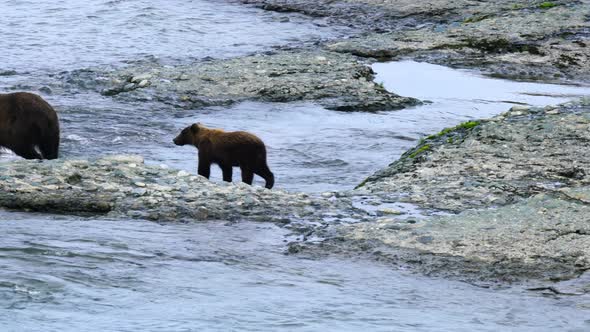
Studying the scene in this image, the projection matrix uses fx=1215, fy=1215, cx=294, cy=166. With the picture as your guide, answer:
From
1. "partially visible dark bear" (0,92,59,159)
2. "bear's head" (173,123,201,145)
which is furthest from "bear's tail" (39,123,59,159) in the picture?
"bear's head" (173,123,201,145)

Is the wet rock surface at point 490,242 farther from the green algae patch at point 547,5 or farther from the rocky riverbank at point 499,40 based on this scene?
the green algae patch at point 547,5

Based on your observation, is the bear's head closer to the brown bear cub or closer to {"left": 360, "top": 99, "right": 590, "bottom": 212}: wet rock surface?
the brown bear cub

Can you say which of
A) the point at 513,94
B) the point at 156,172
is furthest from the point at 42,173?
the point at 513,94

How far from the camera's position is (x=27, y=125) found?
468 inches

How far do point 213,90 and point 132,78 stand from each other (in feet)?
4.19

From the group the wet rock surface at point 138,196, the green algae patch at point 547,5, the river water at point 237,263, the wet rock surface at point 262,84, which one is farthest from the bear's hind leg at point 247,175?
the green algae patch at point 547,5

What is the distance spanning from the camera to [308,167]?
12609mm

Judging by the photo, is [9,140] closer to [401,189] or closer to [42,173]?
[42,173]

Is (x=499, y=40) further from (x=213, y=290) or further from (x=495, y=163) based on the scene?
(x=213, y=290)

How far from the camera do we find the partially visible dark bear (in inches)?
468

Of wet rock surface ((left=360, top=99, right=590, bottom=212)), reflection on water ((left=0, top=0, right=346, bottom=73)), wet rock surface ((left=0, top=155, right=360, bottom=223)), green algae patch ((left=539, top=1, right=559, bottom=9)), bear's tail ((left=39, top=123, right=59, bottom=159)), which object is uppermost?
green algae patch ((left=539, top=1, right=559, bottom=9))

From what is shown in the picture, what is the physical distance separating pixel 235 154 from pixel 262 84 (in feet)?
12.1

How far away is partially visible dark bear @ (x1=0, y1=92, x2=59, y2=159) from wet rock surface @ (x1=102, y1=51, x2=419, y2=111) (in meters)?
3.25

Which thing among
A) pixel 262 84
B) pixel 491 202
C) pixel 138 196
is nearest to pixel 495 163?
pixel 491 202
